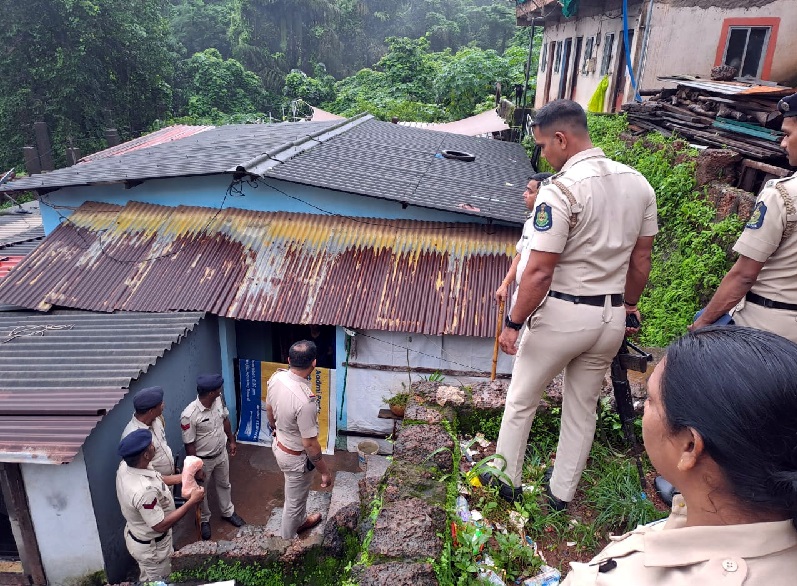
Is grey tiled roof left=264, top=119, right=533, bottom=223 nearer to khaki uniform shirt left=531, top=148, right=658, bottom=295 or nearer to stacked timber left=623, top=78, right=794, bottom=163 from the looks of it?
stacked timber left=623, top=78, right=794, bottom=163

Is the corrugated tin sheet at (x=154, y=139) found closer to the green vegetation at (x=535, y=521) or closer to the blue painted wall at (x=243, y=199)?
the blue painted wall at (x=243, y=199)

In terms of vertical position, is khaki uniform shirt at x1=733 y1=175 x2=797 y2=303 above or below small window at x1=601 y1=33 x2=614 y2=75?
below

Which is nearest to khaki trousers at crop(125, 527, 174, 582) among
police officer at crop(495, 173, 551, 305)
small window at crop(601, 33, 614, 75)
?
police officer at crop(495, 173, 551, 305)

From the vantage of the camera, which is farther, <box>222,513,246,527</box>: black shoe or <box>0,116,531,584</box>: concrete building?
<box>0,116,531,584</box>: concrete building

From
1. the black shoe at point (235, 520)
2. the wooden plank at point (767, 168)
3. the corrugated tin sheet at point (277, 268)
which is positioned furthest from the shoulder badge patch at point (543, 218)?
the black shoe at point (235, 520)

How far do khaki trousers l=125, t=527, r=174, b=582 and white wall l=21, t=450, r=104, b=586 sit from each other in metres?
0.62


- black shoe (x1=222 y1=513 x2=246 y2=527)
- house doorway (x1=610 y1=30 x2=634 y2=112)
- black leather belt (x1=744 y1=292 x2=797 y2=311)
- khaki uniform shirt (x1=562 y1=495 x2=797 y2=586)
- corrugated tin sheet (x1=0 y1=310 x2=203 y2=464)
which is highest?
house doorway (x1=610 y1=30 x2=634 y2=112)

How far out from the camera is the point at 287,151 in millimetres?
9359

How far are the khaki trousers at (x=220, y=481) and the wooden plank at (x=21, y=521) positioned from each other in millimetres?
1495

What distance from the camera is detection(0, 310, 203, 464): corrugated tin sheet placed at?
13.9 feet

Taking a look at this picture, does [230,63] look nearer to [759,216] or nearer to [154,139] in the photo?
[154,139]

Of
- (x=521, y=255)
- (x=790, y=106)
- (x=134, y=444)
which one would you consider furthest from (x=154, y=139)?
(x=790, y=106)

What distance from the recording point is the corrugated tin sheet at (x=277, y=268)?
22.4 ft

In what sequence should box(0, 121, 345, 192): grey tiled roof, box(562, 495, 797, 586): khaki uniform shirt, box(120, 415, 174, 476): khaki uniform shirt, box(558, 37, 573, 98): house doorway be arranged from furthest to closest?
box(558, 37, 573, 98): house doorway → box(0, 121, 345, 192): grey tiled roof → box(120, 415, 174, 476): khaki uniform shirt → box(562, 495, 797, 586): khaki uniform shirt
